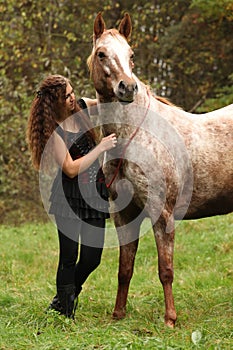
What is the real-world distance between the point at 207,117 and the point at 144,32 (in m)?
11.8

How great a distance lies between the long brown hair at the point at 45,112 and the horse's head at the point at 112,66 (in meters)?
0.31

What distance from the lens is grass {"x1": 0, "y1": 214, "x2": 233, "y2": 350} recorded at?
3873 mm

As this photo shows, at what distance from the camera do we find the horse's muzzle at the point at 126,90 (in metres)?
4.05

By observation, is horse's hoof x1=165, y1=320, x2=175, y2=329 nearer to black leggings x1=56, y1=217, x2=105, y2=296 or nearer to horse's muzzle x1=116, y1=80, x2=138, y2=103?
black leggings x1=56, y1=217, x2=105, y2=296

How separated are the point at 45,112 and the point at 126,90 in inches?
31.5

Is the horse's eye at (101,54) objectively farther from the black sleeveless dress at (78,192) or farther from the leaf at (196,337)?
the leaf at (196,337)

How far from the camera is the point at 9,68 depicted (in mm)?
15773

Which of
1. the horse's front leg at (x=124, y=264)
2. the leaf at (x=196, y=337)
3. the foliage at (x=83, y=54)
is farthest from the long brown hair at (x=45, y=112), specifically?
the foliage at (x=83, y=54)

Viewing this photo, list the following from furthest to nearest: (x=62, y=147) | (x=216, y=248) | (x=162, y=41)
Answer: (x=162, y=41) < (x=216, y=248) < (x=62, y=147)

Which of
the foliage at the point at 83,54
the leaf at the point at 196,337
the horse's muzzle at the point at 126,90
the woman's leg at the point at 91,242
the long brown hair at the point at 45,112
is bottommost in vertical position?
the foliage at the point at 83,54

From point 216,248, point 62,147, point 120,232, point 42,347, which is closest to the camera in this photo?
point 42,347

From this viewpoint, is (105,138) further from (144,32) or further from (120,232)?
(144,32)

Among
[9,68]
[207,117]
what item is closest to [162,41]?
[9,68]

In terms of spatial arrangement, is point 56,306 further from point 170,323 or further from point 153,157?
point 153,157
